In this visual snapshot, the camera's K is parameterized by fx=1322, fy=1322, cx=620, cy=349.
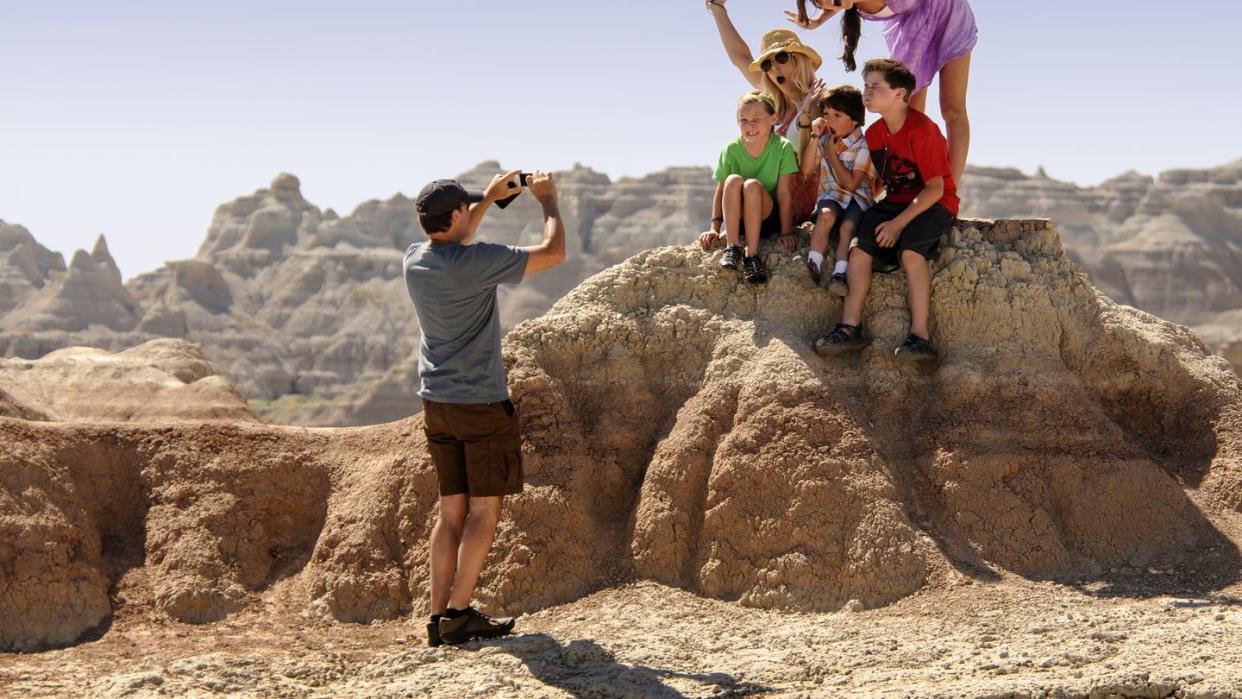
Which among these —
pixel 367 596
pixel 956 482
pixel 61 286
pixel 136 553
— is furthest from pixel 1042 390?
pixel 61 286

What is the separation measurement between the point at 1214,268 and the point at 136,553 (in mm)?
63352

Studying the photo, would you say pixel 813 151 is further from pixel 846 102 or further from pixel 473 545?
pixel 473 545

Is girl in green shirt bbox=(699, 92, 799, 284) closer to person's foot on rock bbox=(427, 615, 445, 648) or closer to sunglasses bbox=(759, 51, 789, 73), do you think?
sunglasses bbox=(759, 51, 789, 73)

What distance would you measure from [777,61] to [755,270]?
124cm

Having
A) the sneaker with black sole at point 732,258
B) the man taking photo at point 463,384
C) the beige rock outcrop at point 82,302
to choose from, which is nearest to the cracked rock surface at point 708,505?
the sneaker with black sole at point 732,258

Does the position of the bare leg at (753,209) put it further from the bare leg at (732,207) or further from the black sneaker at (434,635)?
the black sneaker at (434,635)

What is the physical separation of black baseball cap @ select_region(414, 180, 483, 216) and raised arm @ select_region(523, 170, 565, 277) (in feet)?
0.97

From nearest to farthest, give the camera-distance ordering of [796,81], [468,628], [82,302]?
1. [468,628]
2. [796,81]
3. [82,302]

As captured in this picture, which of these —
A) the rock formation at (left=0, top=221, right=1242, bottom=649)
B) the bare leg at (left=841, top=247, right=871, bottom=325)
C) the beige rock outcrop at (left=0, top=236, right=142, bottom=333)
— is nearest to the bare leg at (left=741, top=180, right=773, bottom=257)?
the rock formation at (left=0, top=221, right=1242, bottom=649)

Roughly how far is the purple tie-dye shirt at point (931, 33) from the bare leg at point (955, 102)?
0.05 metres

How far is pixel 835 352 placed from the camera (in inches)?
248

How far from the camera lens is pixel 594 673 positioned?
496 centimetres

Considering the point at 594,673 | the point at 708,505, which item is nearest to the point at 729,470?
the point at 708,505

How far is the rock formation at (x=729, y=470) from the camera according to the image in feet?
19.3
